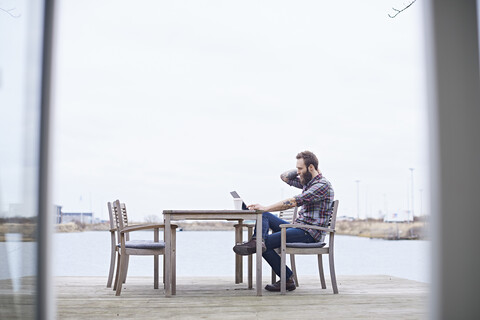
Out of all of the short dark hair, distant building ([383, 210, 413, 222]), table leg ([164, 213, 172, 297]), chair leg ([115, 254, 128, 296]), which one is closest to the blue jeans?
the short dark hair

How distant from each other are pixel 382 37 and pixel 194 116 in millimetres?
11337

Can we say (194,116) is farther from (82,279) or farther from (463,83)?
(463,83)

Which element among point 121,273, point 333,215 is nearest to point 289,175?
point 333,215

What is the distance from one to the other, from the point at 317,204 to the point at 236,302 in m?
1.21

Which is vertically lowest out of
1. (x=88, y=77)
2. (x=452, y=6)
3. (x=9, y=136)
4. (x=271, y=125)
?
(x=9, y=136)

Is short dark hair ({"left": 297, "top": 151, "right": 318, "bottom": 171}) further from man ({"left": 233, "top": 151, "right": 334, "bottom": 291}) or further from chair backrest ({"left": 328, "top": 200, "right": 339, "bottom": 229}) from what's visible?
chair backrest ({"left": 328, "top": 200, "right": 339, "bottom": 229})

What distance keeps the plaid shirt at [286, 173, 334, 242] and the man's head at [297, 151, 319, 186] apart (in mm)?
158

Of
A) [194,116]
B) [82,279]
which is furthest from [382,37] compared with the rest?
[82,279]

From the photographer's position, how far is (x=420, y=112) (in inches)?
90.0

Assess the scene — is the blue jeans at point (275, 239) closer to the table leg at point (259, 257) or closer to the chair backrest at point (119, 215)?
the table leg at point (259, 257)

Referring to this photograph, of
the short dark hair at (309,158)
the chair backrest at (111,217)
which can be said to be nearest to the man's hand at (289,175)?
the short dark hair at (309,158)

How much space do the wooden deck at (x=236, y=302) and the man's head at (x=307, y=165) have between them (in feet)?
3.40

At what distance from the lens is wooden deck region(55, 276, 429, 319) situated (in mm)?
3842

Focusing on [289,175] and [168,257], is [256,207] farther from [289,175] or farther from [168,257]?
[289,175]
